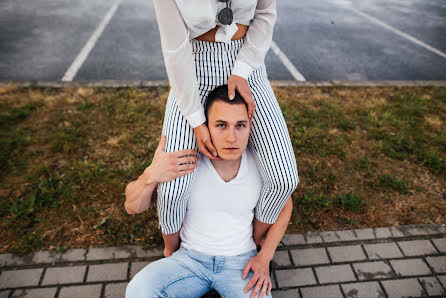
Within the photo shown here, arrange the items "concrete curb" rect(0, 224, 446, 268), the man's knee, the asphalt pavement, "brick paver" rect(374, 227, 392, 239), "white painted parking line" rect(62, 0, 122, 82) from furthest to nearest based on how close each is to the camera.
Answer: the asphalt pavement < "white painted parking line" rect(62, 0, 122, 82) < "brick paver" rect(374, 227, 392, 239) < "concrete curb" rect(0, 224, 446, 268) < the man's knee

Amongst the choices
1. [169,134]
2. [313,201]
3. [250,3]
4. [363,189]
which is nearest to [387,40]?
[363,189]

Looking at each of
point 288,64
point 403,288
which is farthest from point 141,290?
point 288,64

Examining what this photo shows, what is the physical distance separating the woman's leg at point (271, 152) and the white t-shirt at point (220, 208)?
9 cm

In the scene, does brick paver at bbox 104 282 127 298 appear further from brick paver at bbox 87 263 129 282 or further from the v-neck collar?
the v-neck collar

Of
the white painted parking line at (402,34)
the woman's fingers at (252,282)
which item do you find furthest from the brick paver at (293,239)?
the white painted parking line at (402,34)

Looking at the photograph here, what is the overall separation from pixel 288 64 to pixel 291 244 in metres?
3.85

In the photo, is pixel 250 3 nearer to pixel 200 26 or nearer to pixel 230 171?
pixel 200 26

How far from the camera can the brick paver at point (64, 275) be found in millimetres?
2328

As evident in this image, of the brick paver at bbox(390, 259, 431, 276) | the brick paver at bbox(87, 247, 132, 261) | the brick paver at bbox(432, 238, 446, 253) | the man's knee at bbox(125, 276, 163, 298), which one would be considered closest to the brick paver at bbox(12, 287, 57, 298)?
the brick paver at bbox(87, 247, 132, 261)

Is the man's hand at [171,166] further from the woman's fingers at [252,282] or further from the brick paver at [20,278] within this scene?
the brick paver at [20,278]

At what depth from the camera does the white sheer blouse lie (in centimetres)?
167

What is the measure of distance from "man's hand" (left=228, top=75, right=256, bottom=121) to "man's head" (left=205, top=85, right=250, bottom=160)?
0.09ft

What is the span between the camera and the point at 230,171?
2.06 metres

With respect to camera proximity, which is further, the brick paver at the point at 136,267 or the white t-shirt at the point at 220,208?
the brick paver at the point at 136,267
